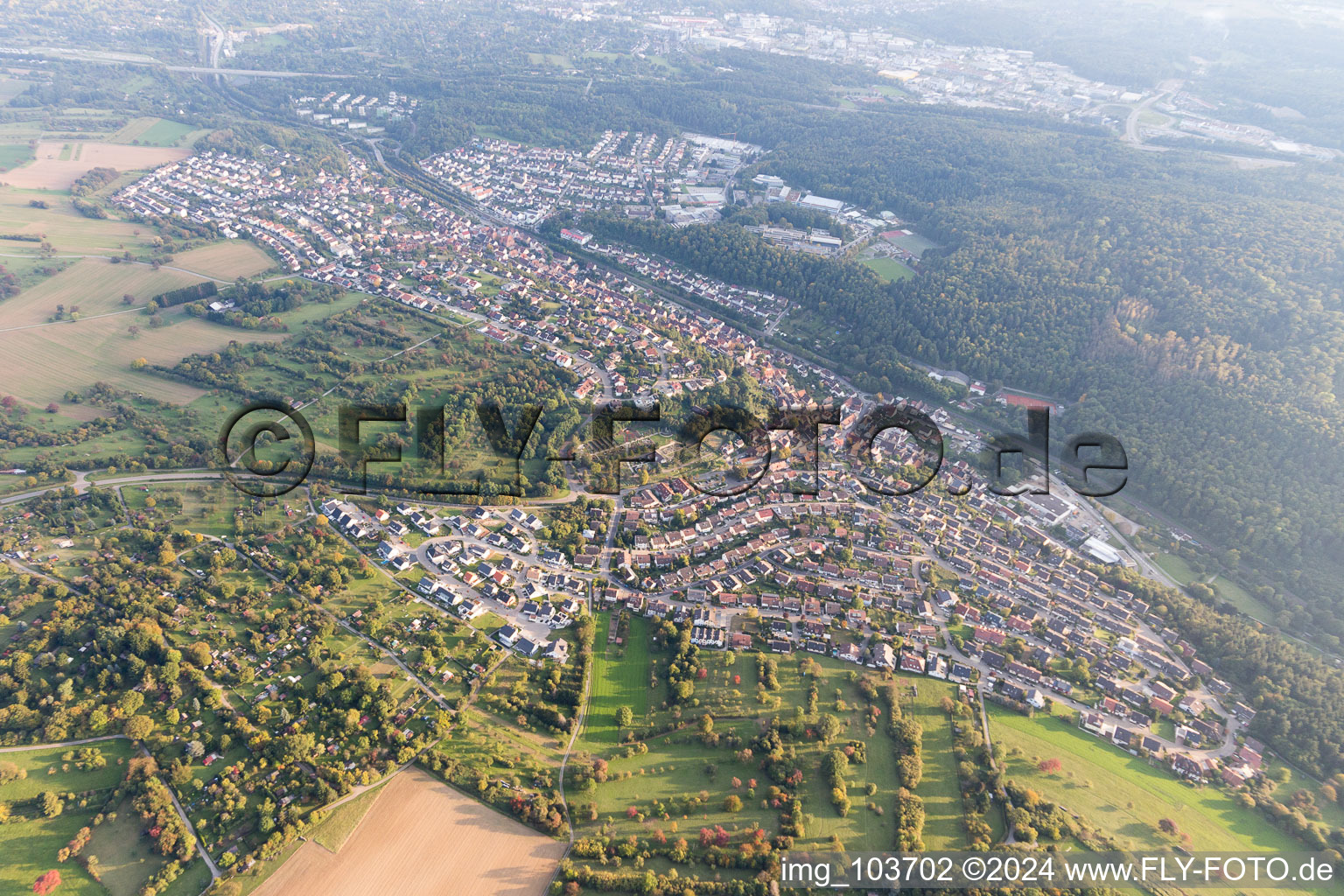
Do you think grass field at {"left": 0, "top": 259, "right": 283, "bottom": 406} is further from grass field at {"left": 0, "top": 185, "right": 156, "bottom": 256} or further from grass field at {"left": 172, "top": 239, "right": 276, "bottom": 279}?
grass field at {"left": 0, "top": 185, "right": 156, "bottom": 256}

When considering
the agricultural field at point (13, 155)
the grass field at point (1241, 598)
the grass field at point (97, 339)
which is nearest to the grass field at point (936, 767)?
the grass field at point (1241, 598)

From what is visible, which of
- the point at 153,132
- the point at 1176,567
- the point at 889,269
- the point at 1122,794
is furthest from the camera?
the point at 153,132

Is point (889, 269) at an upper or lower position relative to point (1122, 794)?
upper

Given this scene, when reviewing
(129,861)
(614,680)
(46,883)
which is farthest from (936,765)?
(46,883)

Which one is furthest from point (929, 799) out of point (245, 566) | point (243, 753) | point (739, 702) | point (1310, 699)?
point (245, 566)

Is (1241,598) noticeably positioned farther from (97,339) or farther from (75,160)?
(75,160)

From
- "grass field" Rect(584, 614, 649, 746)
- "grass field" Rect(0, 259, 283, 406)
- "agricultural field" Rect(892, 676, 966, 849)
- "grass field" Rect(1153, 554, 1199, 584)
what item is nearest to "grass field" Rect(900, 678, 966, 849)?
"agricultural field" Rect(892, 676, 966, 849)

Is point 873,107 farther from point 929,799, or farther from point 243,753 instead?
point 243,753
